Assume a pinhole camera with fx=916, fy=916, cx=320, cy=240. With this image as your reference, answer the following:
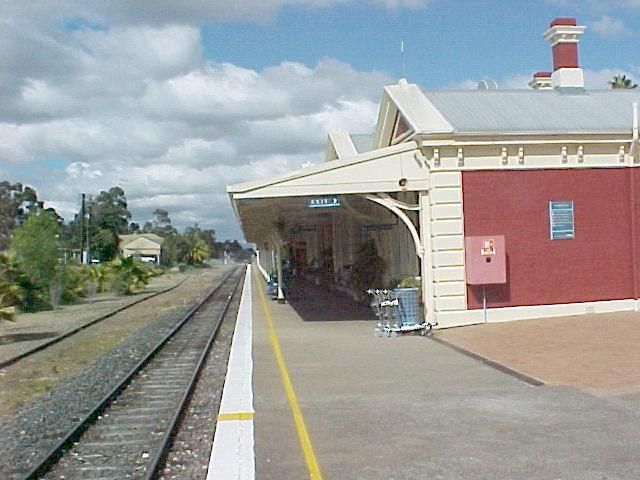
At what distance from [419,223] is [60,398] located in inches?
368

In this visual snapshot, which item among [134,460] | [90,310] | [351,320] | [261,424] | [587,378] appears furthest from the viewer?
[90,310]

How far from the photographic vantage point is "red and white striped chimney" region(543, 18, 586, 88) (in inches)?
918

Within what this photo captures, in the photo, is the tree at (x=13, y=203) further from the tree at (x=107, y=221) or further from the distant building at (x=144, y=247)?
the distant building at (x=144, y=247)

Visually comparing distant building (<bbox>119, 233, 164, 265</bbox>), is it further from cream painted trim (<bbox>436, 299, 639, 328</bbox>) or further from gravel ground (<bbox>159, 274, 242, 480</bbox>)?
gravel ground (<bbox>159, 274, 242, 480</bbox>)

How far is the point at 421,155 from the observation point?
1862 centimetres

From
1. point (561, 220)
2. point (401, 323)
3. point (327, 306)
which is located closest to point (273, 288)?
point (327, 306)

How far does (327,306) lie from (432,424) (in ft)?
64.4

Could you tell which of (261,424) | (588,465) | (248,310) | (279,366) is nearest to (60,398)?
(279,366)

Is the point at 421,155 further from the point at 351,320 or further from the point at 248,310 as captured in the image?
the point at 248,310

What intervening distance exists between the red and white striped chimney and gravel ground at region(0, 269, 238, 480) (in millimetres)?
12192

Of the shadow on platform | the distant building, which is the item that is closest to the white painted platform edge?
the shadow on platform

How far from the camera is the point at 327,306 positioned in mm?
28500

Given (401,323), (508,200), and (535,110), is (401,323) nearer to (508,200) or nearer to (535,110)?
(508,200)

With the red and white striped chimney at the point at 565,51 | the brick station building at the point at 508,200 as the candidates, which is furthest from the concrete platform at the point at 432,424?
the red and white striped chimney at the point at 565,51
